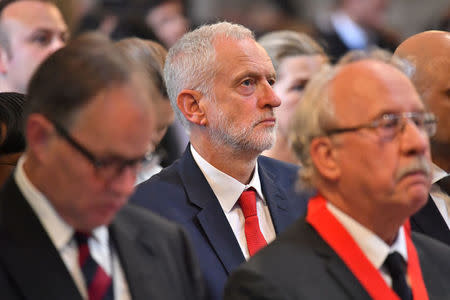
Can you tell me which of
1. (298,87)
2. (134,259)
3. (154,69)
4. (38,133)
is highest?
(38,133)

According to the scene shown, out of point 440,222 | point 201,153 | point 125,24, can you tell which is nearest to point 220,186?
point 201,153

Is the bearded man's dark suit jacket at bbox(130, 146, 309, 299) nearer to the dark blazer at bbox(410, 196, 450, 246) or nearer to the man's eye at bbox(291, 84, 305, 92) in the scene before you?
the dark blazer at bbox(410, 196, 450, 246)

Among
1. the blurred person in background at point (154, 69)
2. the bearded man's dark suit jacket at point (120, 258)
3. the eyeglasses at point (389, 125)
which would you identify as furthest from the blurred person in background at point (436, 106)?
the bearded man's dark suit jacket at point (120, 258)

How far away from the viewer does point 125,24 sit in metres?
6.05

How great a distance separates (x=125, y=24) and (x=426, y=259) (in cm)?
387

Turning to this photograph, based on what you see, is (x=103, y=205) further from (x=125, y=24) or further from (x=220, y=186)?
(x=125, y=24)

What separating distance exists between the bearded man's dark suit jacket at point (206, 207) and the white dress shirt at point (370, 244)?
705mm

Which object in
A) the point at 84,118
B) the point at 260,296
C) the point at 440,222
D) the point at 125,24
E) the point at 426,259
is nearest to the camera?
the point at 84,118

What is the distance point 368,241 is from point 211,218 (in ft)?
2.91

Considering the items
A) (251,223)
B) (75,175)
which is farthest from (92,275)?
(251,223)

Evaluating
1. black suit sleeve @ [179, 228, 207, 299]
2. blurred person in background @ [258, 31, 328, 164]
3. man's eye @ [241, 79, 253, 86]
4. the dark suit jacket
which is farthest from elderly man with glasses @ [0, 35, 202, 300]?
the dark suit jacket

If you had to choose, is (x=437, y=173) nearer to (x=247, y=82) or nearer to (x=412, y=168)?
(x=247, y=82)

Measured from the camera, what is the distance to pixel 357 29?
281 inches

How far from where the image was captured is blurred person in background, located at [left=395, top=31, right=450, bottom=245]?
3303 millimetres
